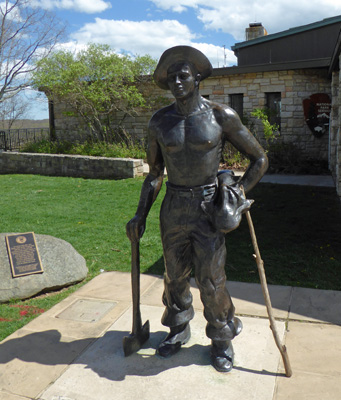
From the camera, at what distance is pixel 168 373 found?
3.16m

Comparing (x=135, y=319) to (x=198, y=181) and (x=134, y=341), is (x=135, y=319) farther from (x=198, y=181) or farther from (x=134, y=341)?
(x=198, y=181)

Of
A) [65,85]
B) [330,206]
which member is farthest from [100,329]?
[65,85]

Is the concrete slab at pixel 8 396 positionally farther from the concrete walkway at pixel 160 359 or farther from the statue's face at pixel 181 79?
the statue's face at pixel 181 79

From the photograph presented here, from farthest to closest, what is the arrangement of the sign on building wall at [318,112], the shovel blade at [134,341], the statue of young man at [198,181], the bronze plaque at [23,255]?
the sign on building wall at [318,112] < the bronze plaque at [23,255] < the shovel blade at [134,341] < the statue of young man at [198,181]

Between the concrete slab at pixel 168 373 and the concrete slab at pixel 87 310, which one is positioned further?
the concrete slab at pixel 87 310

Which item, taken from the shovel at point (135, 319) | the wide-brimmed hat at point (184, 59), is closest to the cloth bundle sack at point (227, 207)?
the shovel at point (135, 319)

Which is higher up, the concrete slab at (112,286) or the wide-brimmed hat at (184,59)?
the wide-brimmed hat at (184,59)

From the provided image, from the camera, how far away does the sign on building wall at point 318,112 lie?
1369 centimetres

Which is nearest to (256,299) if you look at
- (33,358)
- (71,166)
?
(33,358)

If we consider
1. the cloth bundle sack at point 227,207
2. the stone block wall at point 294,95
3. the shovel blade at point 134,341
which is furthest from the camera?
the stone block wall at point 294,95

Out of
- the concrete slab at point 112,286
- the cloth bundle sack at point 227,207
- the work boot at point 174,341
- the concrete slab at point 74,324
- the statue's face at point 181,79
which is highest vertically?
the statue's face at point 181,79

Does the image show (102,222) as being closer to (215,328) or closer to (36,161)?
(215,328)

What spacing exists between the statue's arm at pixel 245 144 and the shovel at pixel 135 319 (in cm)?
97

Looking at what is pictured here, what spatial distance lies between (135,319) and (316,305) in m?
2.00
